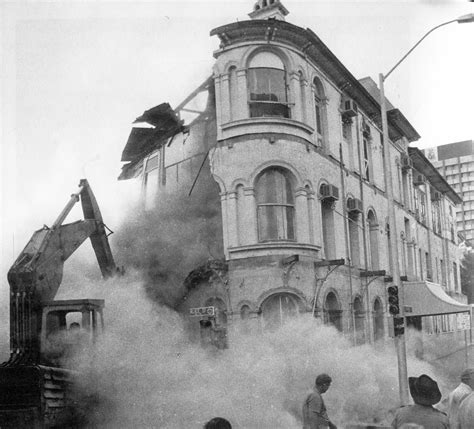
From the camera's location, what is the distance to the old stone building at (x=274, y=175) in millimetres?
18984

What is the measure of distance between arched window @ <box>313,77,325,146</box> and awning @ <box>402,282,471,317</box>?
266 inches

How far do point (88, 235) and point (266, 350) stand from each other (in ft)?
17.8

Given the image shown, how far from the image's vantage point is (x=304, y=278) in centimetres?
1909

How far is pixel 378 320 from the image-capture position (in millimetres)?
24641

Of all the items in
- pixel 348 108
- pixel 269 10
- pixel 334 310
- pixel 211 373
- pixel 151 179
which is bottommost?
pixel 211 373

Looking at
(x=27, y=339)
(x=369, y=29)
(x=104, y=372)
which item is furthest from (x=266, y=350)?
(x=369, y=29)

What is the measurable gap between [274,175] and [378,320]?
8.35 meters

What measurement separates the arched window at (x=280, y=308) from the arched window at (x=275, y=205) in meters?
1.74

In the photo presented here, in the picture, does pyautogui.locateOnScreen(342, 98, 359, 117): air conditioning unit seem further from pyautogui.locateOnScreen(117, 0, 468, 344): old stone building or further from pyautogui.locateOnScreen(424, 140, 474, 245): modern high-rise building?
pyautogui.locateOnScreen(424, 140, 474, 245): modern high-rise building

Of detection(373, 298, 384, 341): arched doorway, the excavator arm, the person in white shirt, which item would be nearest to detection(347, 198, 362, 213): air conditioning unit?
detection(373, 298, 384, 341): arched doorway

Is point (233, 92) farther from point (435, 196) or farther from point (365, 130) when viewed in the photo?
point (435, 196)

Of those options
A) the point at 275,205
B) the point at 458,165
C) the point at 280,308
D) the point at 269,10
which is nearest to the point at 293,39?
the point at 269,10

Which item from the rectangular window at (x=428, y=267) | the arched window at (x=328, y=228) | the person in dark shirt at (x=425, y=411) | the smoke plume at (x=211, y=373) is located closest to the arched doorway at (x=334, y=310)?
the arched window at (x=328, y=228)

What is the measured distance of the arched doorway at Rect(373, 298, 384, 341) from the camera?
24.2 metres
